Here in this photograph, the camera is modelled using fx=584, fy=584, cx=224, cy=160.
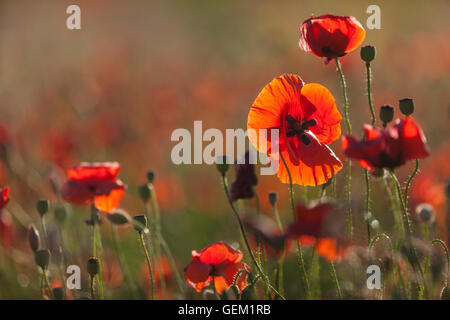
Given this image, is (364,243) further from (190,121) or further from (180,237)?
(190,121)

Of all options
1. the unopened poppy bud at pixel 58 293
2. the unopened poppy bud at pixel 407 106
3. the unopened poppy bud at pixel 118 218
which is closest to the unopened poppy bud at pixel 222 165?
the unopened poppy bud at pixel 118 218

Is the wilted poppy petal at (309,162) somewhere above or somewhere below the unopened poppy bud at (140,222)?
above

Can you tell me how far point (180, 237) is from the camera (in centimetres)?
348

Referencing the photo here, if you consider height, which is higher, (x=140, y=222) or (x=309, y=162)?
(x=309, y=162)

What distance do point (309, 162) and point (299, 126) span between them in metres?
0.12

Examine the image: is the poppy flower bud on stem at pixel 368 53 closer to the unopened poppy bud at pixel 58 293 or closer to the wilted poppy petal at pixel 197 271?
the wilted poppy petal at pixel 197 271

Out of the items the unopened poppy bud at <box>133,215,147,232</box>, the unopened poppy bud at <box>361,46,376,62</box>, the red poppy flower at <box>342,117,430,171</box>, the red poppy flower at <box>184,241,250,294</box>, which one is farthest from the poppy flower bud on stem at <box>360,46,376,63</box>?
the unopened poppy bud at <box>133,215,147,232</box>

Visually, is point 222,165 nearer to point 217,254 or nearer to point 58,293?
point 217,254

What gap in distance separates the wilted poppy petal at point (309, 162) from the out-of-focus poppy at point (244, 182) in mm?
213

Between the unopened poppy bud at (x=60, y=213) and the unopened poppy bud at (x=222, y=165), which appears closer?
the unopened poppy bud at (x=222, y=165)

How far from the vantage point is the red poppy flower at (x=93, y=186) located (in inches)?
75.9

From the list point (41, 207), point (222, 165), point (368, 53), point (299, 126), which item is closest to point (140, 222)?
point (222, 165)

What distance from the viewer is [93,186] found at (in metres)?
1.95

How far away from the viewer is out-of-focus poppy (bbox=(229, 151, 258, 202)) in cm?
162
